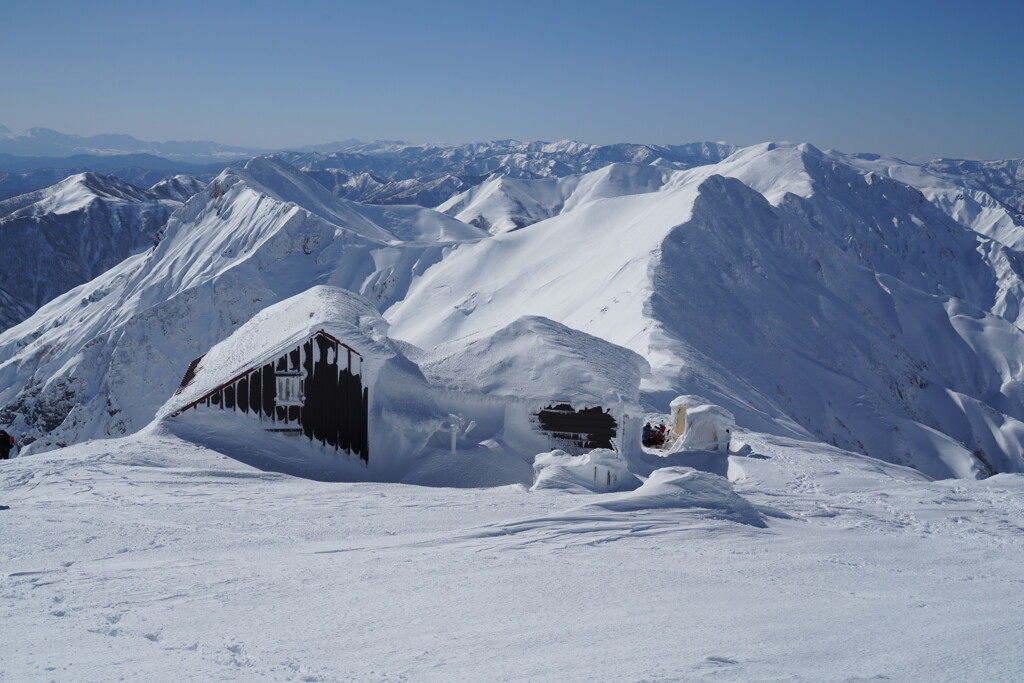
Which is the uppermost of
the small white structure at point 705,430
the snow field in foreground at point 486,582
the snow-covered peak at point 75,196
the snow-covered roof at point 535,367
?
the snow-covered peak at point 75,196

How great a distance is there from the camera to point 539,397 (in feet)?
53.3

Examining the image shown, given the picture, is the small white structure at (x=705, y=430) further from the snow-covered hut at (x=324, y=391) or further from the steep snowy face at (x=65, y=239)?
the steep snowy face at (x=65, y=239)

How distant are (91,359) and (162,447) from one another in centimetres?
6243

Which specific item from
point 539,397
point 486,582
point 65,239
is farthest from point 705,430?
point 65,239

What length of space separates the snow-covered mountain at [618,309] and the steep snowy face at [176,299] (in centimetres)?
23

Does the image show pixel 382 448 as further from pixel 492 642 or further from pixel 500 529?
pixel 492 642

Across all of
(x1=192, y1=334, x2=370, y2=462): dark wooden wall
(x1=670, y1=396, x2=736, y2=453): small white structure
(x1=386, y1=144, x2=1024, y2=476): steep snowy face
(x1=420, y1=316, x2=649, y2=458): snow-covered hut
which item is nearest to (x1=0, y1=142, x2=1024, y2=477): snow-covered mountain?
(x1=386, y1=144, x2=1024, y2=476): steep snowy face

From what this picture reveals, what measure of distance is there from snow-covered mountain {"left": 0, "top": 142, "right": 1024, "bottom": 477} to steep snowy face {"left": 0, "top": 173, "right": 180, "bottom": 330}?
51.6 metres

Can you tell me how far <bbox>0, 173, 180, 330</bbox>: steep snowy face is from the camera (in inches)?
5123

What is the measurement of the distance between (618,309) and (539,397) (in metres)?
21.2

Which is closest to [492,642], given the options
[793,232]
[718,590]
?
[718,590]

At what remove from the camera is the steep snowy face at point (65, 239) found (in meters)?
130

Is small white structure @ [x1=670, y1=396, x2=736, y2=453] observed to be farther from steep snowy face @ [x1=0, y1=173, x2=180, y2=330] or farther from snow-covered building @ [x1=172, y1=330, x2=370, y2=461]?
steep snowy face @ [x1=0, y1=173, x2=180, y2=330]

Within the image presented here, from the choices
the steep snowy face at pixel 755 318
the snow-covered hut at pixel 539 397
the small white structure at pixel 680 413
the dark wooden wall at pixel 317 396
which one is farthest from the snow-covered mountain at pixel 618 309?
the dark wooden wall at pixel 317 396
